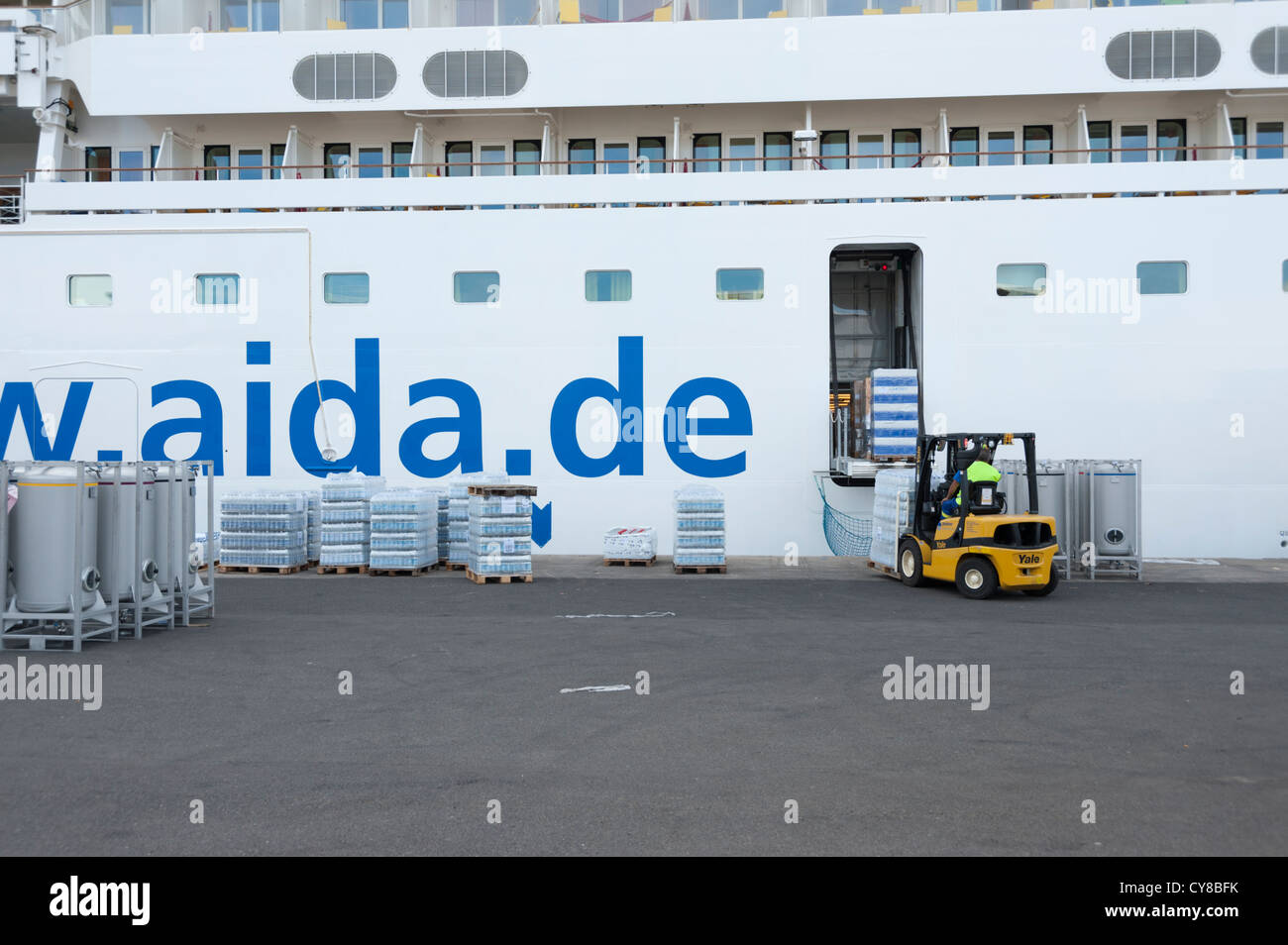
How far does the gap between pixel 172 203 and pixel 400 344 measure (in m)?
4.26

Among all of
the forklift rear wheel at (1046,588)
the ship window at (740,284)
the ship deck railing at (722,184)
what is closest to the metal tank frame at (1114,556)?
the forklift rear wheel at (1046,588)

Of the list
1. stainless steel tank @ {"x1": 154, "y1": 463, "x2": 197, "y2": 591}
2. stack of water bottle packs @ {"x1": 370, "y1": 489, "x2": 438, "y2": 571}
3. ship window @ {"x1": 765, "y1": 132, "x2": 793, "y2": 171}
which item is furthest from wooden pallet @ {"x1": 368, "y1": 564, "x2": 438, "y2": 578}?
→ ship window @ {"x1": 765, "y1": 132, "x2": 793, "y2": 171}

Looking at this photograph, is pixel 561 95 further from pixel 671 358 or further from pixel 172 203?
pixel 172 203

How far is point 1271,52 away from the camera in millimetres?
15398

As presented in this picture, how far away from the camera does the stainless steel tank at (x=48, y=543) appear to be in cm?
801

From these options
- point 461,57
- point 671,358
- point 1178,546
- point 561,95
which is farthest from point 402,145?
point 1178,546

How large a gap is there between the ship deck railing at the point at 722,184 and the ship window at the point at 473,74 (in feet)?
4.21

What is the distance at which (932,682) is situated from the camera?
6.63m

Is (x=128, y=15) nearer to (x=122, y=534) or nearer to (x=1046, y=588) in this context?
(x=122, y=534)

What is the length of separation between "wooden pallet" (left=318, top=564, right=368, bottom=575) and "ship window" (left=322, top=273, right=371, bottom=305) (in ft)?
14.1

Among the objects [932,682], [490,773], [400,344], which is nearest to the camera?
[490,773]

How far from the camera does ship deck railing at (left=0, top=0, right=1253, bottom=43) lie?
16.5 metres
